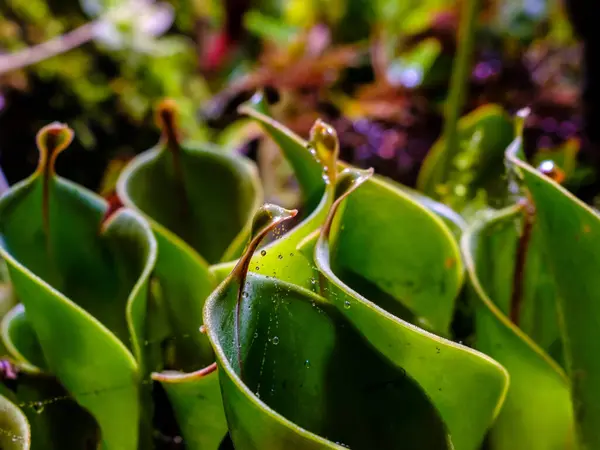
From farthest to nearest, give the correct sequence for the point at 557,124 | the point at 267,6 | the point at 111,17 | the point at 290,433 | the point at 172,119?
the point at 267,6 < the point at 111,17 < the point at 557,124 < the point at 172,119 < the point at 290,433

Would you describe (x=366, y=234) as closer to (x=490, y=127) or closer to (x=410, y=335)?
(x=410, y=335)

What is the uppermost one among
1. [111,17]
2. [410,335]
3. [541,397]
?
[111,17]

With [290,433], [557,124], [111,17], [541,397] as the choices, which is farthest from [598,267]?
[111,17]

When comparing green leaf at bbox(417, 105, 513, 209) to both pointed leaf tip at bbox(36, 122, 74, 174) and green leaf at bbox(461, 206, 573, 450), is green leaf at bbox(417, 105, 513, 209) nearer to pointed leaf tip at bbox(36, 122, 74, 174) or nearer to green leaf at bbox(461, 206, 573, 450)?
green leaf at bbox(461, 206, 573, 450)

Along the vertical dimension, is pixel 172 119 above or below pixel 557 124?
above

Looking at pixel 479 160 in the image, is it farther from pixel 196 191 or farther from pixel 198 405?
pixel 198 405

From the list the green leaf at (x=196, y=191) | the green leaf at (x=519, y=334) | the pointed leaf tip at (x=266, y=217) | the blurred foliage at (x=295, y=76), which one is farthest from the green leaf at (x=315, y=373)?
the blurred foliage at (x=295, y=76)

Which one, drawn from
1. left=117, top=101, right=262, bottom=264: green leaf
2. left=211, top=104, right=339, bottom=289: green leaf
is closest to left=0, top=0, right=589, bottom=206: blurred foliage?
left=117, top=101, right=262, bottom=264: green leaf
